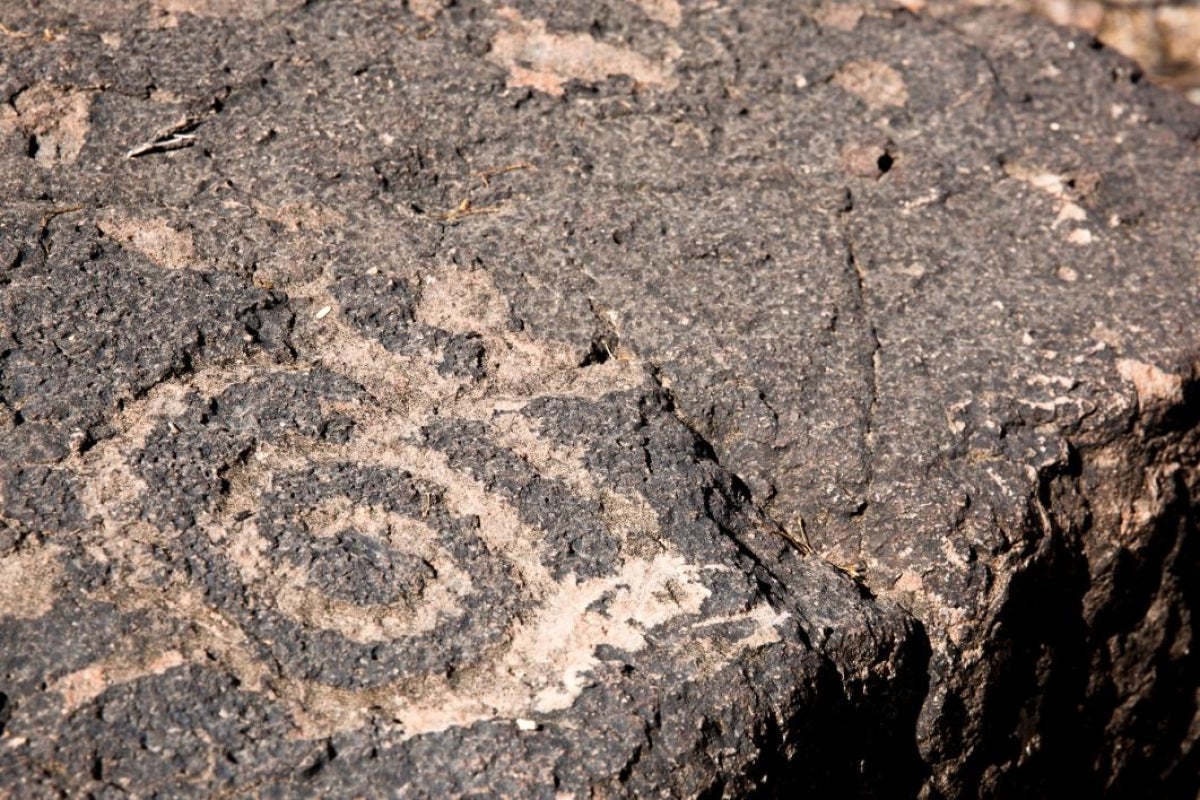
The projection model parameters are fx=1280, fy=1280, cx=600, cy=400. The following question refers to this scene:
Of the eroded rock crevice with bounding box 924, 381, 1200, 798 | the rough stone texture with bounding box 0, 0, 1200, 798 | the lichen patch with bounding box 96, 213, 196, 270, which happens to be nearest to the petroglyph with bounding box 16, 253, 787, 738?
the rough stone texture with bounding box 0, 0, 1200, 798

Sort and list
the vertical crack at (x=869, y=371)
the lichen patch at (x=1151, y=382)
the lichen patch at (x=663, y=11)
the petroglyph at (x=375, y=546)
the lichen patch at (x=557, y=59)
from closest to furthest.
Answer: the petroglyph at (x=375, y=546)
the vertical crack at (x=869, y=371)
the lichen patch at (x=1151, y=382)
the lichen patch at (x=557, y=59)
the lichen patch at (x=663, y=11)

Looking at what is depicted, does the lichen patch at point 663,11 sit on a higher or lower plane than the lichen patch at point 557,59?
higher

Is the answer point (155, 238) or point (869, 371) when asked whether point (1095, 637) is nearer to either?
point (869, 371)

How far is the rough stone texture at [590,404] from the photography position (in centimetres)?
125

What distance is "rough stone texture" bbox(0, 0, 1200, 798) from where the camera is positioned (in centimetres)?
125

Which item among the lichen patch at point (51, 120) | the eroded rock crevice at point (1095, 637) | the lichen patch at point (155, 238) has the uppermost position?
the lichen patch at point (51, 120)

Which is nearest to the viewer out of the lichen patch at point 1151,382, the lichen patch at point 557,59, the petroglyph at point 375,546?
the petroglyph at point 375,546

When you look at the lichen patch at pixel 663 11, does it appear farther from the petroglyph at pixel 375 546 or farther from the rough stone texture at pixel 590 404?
the petroglyph at pixel 375 546

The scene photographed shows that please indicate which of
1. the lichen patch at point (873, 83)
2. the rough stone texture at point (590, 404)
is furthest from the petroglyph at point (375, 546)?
the lichen patch at point (873, 83)

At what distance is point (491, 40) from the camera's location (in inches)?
77.2

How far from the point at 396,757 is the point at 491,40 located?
1.18 meters

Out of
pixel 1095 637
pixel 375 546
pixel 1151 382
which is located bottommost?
pixel 1095 637

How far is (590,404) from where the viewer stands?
1.52 m

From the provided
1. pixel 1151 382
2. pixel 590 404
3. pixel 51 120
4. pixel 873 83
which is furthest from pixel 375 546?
pixel 873 83
